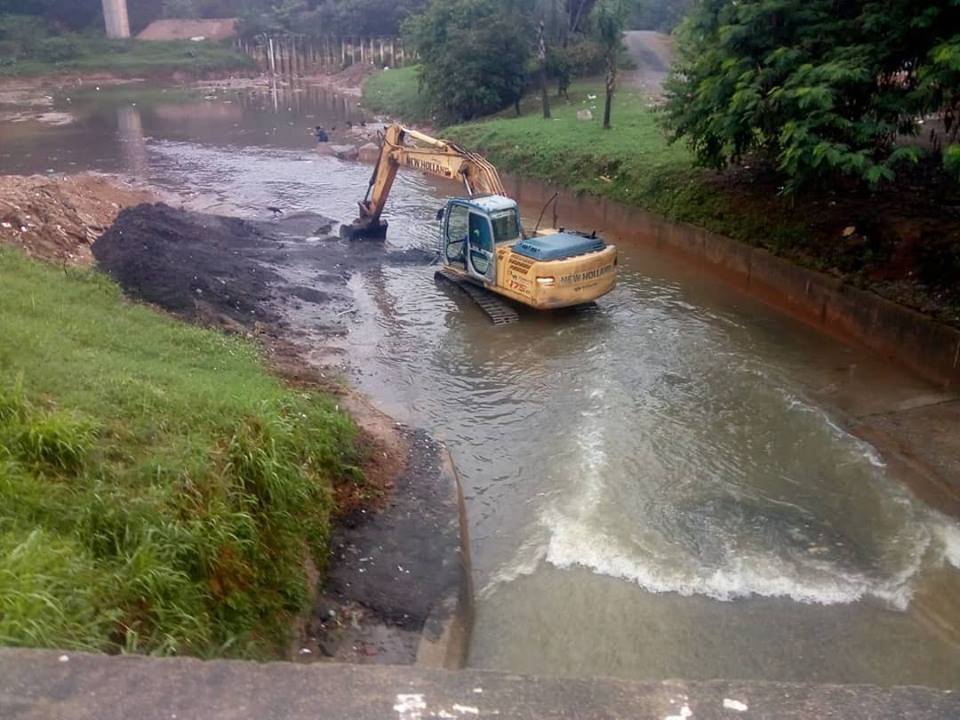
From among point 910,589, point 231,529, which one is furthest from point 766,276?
point 231,529

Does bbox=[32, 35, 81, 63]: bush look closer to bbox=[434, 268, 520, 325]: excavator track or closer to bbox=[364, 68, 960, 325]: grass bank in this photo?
bbox=[364, 68, 960, 325]: grass bank

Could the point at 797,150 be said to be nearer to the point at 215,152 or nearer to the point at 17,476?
the point at 17,476

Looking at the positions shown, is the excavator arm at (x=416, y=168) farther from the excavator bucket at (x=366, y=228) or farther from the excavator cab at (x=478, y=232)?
the excavator cab at (x=478, y=232)

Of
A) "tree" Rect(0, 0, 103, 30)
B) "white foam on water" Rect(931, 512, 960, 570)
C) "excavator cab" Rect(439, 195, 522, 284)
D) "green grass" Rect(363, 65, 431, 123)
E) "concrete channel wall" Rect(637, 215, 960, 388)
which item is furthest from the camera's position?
"tree" Rect(0, 0, 103, 30)

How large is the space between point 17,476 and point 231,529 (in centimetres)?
142

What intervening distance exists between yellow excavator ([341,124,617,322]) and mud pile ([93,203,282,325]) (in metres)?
→ 3.78

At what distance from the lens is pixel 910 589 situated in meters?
8.20

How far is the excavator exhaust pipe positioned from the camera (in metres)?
20.0

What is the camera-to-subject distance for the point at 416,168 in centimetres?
1886

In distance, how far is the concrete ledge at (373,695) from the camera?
2.91 metres

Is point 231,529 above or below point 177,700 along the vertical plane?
below

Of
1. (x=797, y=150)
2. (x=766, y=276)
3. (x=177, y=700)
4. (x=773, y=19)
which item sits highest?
(x=773, y=19)

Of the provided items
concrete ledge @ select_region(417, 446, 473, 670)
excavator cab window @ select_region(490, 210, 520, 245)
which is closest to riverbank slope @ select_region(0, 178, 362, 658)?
concrete ledge @ select_region(417, 446, 473, 670)

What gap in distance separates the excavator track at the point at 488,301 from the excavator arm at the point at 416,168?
174 cm
